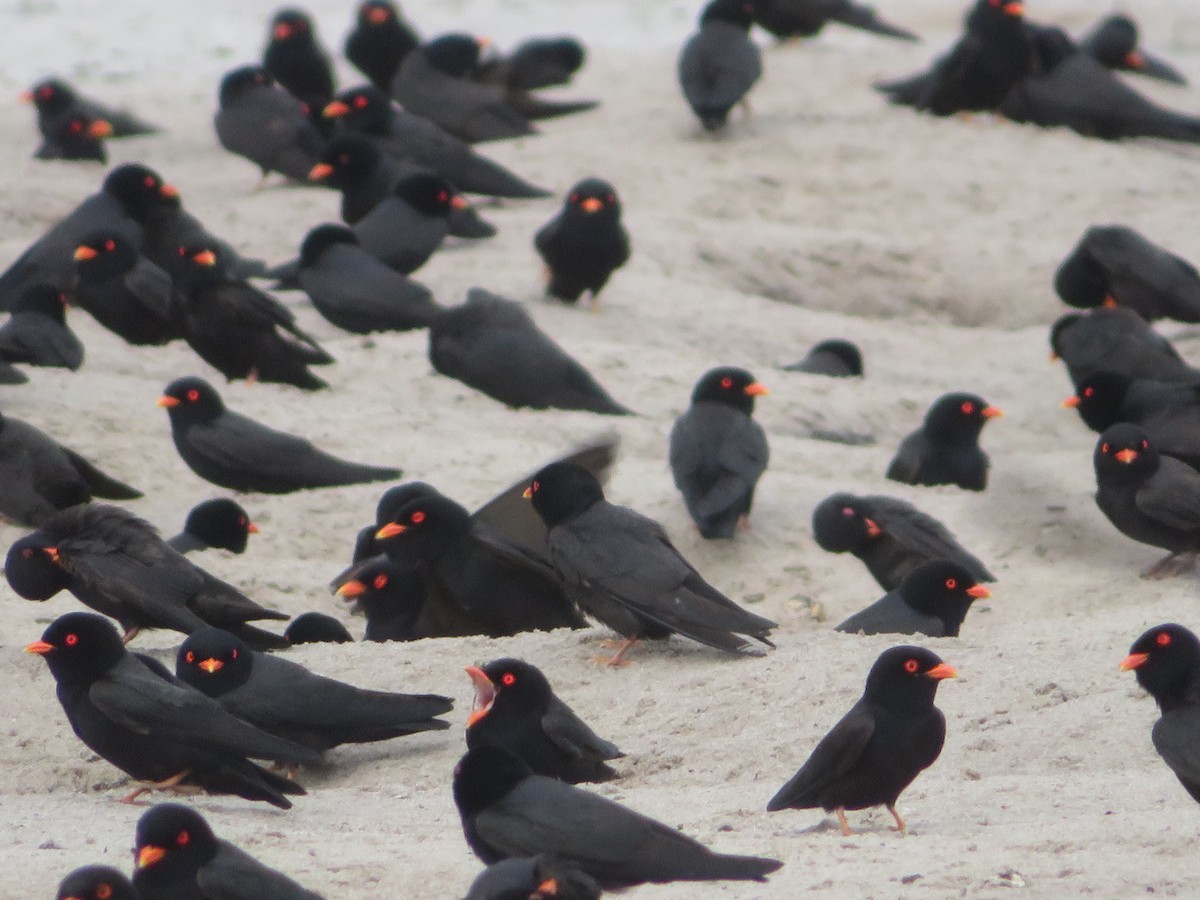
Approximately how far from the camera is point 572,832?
508 cm

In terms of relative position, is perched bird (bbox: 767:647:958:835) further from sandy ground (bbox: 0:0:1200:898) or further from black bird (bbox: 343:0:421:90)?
black bird (bbox: 343:0:421:90)

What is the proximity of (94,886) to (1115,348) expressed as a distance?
8269 millimetres

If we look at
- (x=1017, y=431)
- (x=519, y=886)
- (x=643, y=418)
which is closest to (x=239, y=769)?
(x=519, y=886)

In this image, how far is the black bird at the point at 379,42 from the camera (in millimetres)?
17531

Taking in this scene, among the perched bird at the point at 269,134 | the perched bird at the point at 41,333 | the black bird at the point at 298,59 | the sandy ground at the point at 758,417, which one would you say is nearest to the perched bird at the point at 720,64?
the sandy ground at the point at 758,417

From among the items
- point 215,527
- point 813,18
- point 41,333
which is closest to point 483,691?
point 215,527

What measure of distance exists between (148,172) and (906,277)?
16.6 feet

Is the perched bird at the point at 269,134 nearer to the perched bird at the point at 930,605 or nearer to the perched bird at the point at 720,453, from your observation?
the perched bird at the point at 720,453

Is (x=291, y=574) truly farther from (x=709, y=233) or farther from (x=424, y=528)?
(x=709, y=233)

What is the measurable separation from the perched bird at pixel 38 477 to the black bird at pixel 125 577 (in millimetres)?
1344

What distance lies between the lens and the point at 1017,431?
11.9m

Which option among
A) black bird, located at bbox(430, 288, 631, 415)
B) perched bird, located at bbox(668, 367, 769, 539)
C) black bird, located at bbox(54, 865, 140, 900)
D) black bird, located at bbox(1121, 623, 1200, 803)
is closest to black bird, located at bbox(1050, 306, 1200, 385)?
perched bird, located at bbox(668, 367, 769, 539)

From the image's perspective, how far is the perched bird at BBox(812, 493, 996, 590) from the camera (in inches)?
345

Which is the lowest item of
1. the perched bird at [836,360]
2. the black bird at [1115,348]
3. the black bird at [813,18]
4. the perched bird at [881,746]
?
the perched bird at [836,360]
